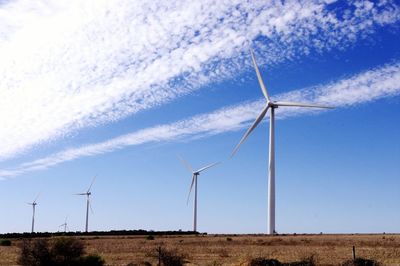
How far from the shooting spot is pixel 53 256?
119 ft

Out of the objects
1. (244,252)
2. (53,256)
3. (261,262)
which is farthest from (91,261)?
(244,252)

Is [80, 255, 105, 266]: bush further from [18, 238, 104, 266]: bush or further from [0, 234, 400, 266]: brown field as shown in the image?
[0, 234, 400, 266]: brown field

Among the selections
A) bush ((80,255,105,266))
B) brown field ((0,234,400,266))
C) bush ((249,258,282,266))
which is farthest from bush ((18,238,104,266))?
bush ((249,258,282,266))

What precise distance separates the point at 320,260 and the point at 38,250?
65.0 ft

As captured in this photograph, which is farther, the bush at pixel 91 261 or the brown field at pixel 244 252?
the brown field at pixel 244 252

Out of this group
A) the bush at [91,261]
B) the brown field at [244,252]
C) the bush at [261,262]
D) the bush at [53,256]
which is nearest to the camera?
the bush at [261,262]

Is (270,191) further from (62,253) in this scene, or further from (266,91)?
(62,253)

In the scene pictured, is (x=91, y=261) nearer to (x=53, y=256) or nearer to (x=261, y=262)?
(x=53, y=256)

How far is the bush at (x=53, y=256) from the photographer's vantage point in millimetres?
35781

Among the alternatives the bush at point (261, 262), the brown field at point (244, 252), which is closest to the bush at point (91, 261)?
the brown field at point (244, 252)

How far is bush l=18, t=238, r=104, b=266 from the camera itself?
3578 centimetres

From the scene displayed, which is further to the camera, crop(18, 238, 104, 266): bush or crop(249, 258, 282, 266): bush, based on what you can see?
crop(18, 238, 104, 266): bush

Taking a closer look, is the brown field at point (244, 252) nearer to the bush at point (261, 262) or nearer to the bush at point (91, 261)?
the bush at point (261, 262)

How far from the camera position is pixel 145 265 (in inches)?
1409
